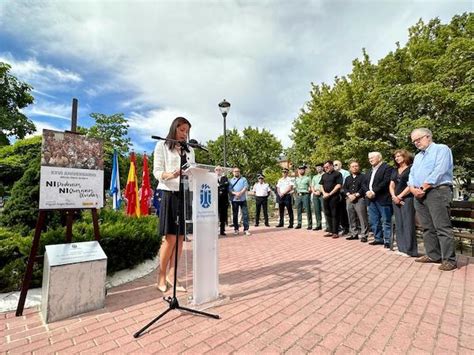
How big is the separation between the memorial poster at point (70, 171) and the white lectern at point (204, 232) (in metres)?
1.20

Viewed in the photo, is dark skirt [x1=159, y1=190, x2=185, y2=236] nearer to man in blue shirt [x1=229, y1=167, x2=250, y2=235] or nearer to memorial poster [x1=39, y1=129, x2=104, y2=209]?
memorial poster [x1=39, y1=129, x2=104, y2=209]

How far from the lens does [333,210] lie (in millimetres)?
7297

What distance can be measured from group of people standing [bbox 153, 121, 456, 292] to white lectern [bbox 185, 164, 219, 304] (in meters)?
0.19

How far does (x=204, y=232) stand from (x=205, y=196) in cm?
37

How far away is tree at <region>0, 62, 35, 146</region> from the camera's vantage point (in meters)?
16.4

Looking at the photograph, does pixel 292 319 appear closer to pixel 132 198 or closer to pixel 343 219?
pixel 343 219

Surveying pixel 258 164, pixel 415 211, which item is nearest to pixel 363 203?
pixel 415 211

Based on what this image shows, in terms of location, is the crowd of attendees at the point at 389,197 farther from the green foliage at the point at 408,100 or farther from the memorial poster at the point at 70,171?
the green foliage at the point at 408,100

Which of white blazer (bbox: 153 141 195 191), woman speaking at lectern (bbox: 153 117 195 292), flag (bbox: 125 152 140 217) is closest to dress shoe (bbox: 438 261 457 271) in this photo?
woman speaking at lectern (bbox: 153 117 195 292)

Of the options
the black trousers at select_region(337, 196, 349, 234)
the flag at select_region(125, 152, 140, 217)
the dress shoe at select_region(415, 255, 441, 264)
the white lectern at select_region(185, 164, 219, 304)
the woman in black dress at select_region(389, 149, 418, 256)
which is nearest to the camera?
the white lectern at select_region(185, 164, 219, 304)

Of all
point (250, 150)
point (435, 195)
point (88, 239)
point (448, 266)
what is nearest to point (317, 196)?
point (435, 195)

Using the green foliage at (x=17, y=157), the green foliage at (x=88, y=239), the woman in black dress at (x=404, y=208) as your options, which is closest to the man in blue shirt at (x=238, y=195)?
the green foliage at (x=88, y=239)

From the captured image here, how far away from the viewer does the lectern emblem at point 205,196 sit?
281 centimetres

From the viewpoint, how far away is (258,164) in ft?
114
